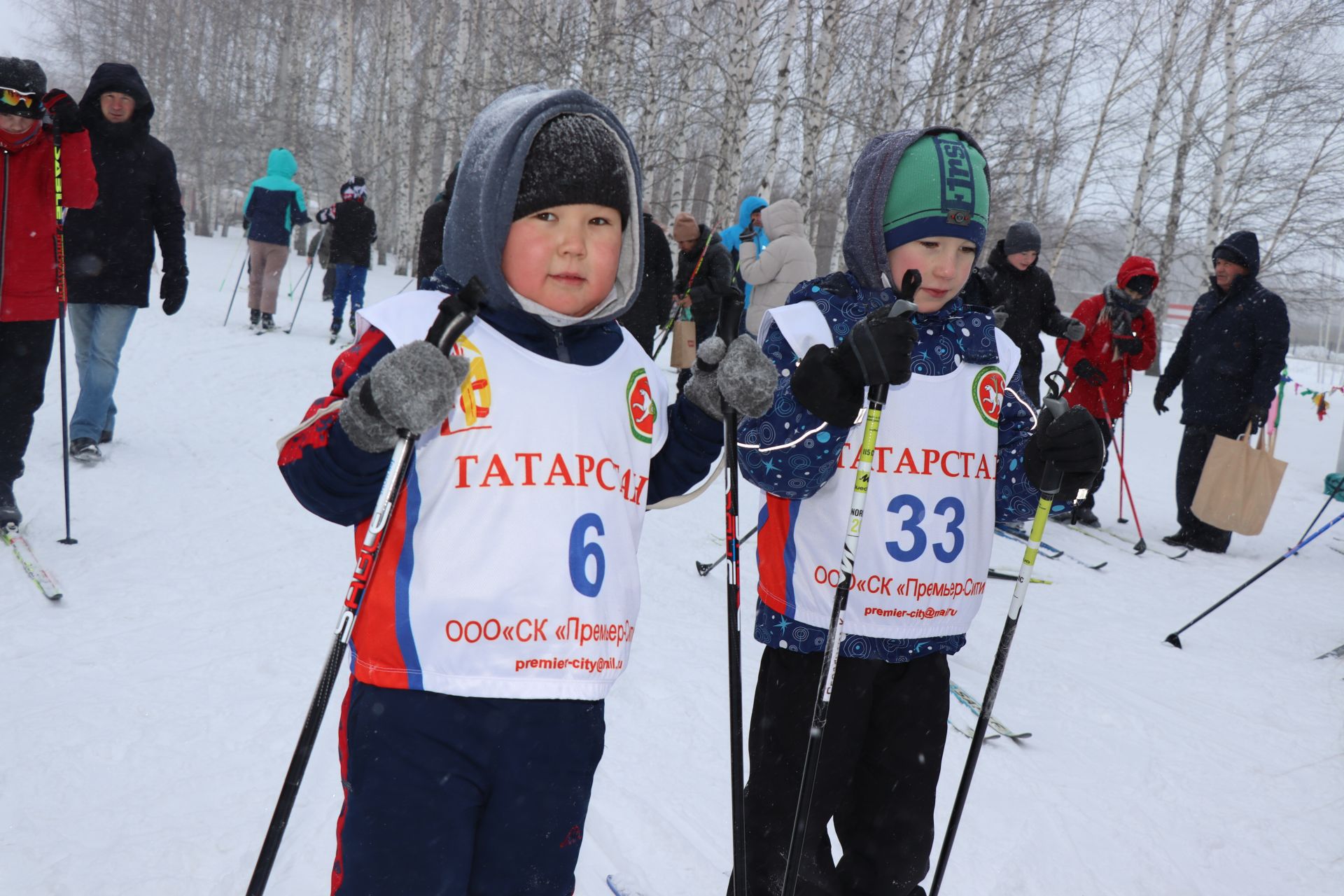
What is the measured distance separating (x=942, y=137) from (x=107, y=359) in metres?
5.52

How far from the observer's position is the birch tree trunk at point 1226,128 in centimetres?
1669

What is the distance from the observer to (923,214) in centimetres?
206

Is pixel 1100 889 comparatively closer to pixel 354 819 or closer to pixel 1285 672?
pixel 354 819

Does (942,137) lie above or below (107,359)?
above

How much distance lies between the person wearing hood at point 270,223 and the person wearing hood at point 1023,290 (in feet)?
24.8

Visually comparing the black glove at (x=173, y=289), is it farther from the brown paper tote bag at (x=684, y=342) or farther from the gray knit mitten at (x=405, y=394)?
the gray knit mitten at (x=405, y=394)

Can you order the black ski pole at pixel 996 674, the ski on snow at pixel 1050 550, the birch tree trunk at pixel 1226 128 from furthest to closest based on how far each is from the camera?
the birch tree trunk at pixel 1226 128
the ski on snow at pixel 1050 550
the black ski pole at pixel 996 674

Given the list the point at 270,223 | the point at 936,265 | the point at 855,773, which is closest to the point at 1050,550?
the point at 855,773

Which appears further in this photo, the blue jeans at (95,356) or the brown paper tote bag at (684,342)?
the brown paper tote bag at (684,342)

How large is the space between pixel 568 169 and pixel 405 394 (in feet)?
1.71

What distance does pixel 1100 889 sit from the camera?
2885mm

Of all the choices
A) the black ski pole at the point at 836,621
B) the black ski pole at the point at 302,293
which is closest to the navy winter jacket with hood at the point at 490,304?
the black ski pole at the point at 836,621

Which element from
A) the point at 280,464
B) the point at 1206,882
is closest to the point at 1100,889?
the point at 1206,882

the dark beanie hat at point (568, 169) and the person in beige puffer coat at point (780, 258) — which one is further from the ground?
the person in beige puffer coat at point (780, 258)
